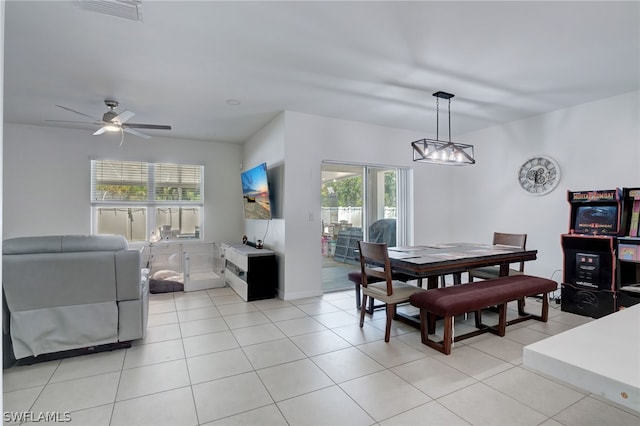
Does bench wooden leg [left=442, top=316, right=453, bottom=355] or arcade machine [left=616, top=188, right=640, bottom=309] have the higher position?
arcade machine [left=616, top=188, right=640, bottom=309]

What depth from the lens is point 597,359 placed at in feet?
2.85

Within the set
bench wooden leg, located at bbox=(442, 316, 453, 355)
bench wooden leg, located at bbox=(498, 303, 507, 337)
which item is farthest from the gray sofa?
bench wooden leg, located at bbox=(498, 303, 507, 337)

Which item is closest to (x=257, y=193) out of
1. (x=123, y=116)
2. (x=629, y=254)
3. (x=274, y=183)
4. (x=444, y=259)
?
(x=274, y=183)

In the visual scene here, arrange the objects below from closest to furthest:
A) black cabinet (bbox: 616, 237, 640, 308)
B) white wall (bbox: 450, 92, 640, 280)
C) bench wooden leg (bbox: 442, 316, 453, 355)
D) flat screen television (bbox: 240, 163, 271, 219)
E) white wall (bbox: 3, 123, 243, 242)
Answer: bench wooden leg (bbox: 442, 316, 453, 355)
black cabinet (bbox: 616, 237, 640, 308)
white wall (bbox: 450, 92, 640, 280)
flat screen television (bbox: 240, 163, 271, 219)
white wall (bbox: 3, 123, 243, 242)

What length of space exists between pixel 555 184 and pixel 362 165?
275cm

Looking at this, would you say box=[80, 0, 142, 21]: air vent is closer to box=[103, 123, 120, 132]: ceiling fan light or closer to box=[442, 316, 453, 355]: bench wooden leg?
box=[103, 123, 120, 132]: ceiling fan light

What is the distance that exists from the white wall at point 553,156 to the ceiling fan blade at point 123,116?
527 centimetres

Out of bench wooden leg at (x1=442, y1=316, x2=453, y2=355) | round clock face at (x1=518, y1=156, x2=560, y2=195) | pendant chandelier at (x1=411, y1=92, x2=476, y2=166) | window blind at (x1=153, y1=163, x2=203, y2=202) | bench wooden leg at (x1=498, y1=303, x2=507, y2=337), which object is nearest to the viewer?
bench wooden leg at (x1=442, y1=316, x2=453, y2=355)

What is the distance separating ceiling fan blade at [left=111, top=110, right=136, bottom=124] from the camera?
3.56m

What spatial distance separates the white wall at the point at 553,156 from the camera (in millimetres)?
3893

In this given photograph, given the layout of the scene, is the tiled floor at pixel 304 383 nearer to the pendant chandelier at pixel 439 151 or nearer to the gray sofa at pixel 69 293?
the gray sofa at pixel 69 293

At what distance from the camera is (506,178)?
5.11 metres

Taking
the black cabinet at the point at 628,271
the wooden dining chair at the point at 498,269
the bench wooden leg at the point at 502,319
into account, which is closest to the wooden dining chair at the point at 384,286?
Result: the bench wooden leg at the point at 502,319

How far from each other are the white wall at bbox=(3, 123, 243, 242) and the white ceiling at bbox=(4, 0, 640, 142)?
86cm
